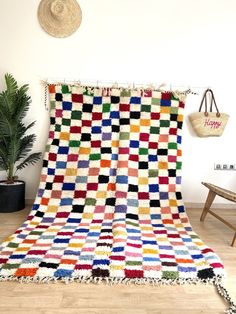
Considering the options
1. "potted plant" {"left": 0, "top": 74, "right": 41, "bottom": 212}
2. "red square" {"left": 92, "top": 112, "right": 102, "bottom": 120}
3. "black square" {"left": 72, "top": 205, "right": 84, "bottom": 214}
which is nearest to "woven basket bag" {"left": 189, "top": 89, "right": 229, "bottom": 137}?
"red square" {"left": 92, "top": 112, "right": 102, "bottom": 120}

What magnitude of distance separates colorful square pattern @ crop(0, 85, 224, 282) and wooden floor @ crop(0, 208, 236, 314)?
19.5 inches

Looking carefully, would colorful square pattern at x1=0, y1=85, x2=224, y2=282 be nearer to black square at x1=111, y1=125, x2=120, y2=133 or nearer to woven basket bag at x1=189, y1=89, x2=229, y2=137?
black square at x1=111, y1=125, x2=120, y2=133

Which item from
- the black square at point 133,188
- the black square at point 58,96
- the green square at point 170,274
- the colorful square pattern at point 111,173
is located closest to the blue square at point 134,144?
the colorful square pattern at point 111,173

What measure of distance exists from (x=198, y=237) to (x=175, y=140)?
1037mm

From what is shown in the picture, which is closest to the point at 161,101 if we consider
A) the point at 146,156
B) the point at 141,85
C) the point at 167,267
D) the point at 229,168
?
the point at 141,85

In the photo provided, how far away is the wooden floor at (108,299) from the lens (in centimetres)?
133

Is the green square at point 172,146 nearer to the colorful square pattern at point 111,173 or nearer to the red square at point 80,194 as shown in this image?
the colorful square pattern at point 111,173

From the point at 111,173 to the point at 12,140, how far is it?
100 centimetres

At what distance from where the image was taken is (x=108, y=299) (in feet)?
4.64

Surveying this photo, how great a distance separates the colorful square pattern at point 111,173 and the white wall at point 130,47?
217 millimetres

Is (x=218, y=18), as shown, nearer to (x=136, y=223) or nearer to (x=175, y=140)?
(x=175, y=140)

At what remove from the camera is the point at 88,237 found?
82.9 inches

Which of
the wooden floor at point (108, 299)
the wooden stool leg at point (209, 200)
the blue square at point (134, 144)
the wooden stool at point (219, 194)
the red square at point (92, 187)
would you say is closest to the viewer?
the wooden floor at point (108, 299)

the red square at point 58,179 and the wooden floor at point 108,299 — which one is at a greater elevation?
the red square at point 58,179
